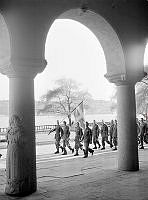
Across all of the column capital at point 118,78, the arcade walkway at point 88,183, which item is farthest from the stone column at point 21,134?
the column capital at point 118,78

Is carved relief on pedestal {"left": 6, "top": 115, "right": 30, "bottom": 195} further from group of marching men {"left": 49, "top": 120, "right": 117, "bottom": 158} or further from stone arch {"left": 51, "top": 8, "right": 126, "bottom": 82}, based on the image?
group of marching men {"left": 49, "top": 120, "right": 117, "bottom": 158}

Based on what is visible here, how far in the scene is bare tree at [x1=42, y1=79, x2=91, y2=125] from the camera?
44000 millimetres

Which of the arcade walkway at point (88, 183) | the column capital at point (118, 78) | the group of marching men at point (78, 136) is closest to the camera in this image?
the arcade walkway at point (88, 183)

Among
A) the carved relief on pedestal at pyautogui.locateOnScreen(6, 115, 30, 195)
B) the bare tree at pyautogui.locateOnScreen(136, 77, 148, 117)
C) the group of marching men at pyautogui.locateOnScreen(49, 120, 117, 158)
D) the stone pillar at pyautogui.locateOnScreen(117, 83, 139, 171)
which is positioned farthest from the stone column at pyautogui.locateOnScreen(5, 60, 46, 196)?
the bare tree at pyautogui.locateOnScreen(136, 77, 148, 117)

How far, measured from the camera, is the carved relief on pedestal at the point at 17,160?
637cm

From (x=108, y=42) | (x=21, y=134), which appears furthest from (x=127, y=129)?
(x=21, y=134)

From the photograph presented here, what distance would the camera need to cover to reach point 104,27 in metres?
8.17

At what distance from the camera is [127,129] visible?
28.2 feet

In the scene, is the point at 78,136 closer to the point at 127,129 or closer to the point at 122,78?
the point at 127,129

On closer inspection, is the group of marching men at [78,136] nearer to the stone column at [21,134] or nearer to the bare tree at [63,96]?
the stone column at [21,134]

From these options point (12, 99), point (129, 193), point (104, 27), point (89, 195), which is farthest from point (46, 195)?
point (104, 27)

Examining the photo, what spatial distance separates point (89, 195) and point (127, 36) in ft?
15.2

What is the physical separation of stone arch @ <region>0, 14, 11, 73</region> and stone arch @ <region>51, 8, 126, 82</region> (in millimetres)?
1940

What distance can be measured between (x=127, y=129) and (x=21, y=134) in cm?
346
